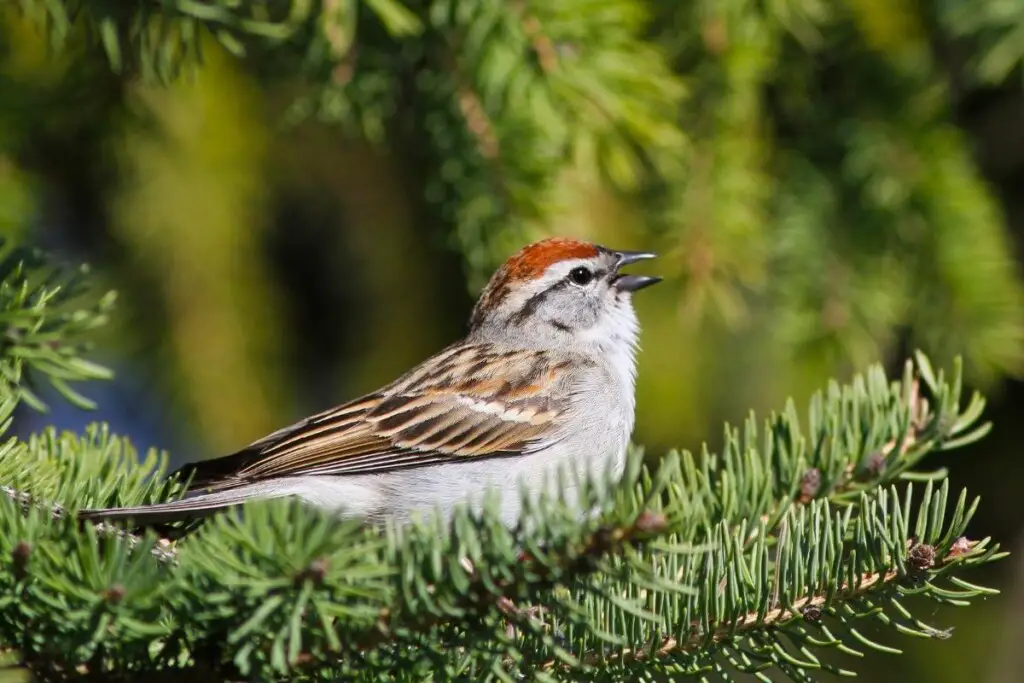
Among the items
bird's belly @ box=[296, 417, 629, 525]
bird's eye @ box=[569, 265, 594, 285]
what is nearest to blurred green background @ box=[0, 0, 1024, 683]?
bird's eye @ box=[569, 265, 594, 285]

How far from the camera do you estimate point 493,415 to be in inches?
122

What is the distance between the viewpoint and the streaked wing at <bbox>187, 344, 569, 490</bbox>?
9.47 ft

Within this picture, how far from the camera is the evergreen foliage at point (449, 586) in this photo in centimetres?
141

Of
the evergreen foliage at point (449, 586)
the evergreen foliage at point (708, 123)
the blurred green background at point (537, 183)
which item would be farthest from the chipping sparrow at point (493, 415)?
the evergreen foliage at point (449, 586)

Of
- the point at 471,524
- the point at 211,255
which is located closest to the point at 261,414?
the point at 211,255

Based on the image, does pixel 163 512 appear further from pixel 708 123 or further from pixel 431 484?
pixel 708 123

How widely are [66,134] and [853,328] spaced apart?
231 cm

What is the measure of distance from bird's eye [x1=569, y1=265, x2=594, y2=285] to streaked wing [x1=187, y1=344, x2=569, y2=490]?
0.29m

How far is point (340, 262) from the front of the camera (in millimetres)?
3906

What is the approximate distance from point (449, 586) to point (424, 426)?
61.9 inches

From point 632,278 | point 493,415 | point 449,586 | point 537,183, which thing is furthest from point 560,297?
point 449,586

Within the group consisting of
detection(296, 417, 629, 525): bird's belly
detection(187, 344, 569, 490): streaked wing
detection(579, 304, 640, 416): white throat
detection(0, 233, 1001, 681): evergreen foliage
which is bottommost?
detection(0, 233, 1001, 681): evergreen foliage

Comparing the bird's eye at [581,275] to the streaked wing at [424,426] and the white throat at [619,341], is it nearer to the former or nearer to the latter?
the white throat at [619,341]

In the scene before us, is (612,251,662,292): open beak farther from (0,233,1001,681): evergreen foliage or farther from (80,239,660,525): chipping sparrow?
(0,233,1001,681): evergreen foliage
